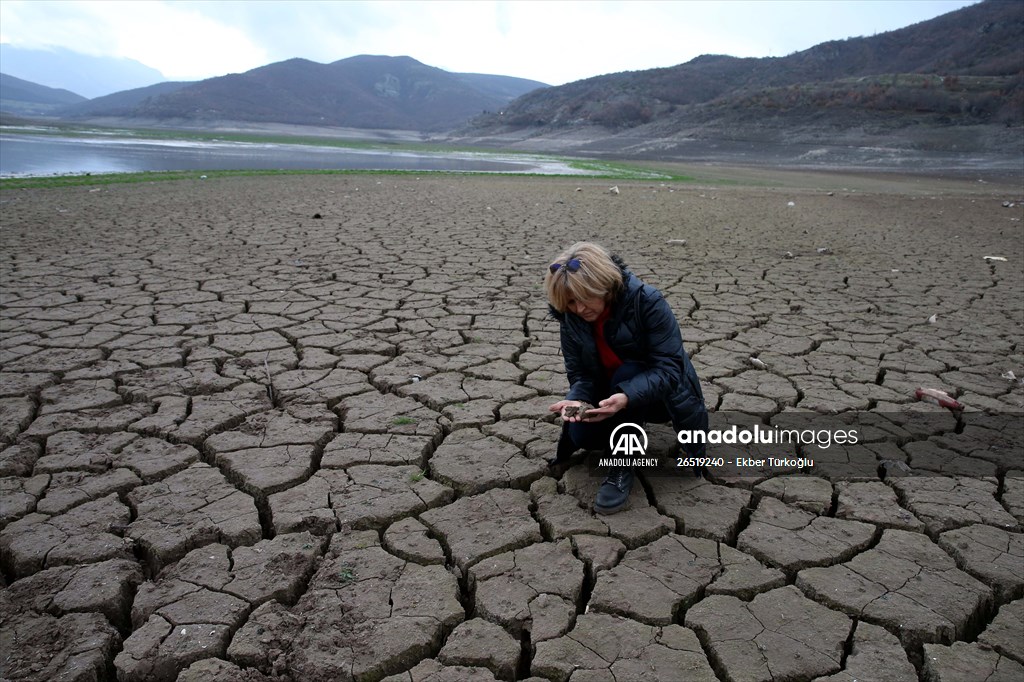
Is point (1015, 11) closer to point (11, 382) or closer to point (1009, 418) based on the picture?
point (1009, 418)

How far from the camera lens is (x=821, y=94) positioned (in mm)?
35906

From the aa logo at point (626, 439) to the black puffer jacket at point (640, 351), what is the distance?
114 mm

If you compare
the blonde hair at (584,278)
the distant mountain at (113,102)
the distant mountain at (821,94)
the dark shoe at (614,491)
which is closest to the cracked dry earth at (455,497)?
the dark shoe at (614,491)

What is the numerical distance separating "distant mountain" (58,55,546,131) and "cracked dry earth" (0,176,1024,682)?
3277 inches

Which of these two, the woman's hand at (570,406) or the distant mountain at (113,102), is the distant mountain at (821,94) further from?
the distant mountain at (113,102)

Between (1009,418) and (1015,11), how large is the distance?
57.6m

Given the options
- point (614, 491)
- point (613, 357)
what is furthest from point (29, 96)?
point (614, 491)

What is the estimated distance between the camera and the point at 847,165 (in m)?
25.4

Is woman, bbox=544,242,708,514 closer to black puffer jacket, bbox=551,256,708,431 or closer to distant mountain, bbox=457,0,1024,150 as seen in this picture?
black puffer jacket, bbox=551,256,708,431

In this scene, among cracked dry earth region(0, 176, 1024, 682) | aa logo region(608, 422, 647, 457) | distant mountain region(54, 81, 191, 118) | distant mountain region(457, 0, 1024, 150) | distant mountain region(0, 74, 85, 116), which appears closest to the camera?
cracked dry earth region(0, 176, 1024, 682)

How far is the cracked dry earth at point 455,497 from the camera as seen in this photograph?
1.79 metres

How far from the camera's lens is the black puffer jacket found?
7.83 feet

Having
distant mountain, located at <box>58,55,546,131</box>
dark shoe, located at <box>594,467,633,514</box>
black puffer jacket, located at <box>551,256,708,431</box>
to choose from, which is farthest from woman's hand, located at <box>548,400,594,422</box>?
distant mountain, located at <box>58,55,546,131</box>

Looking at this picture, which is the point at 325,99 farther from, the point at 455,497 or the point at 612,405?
the point at 612,405
